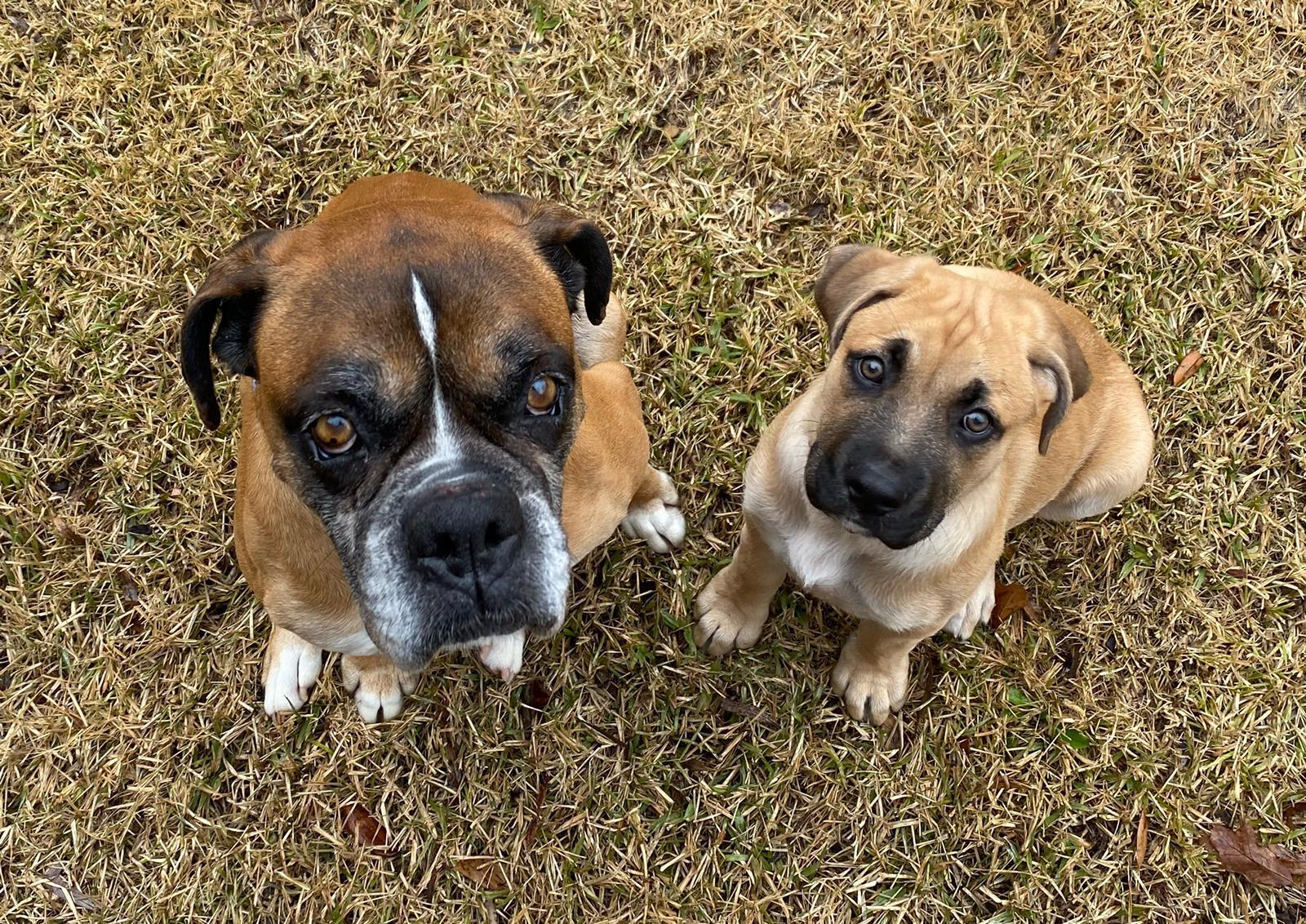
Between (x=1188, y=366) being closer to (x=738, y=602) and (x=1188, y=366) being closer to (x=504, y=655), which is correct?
(x=738, y=602)

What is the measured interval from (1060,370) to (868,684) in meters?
1.83

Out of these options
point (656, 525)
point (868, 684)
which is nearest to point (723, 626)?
point (656, 525)

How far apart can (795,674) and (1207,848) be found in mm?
2159

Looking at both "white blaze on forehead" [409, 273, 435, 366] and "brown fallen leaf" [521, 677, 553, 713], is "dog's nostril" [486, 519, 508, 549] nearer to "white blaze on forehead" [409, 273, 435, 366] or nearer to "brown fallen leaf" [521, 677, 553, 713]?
"white blaze on forehead" [409, 273, 435, 366]

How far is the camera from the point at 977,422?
3.47 metres

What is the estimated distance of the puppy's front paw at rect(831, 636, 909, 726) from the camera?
4.54m

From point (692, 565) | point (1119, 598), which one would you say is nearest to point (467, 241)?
point (692, 565)

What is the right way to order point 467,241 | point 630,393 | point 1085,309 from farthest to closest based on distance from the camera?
point 1085,309
point 630,393
point 467,241

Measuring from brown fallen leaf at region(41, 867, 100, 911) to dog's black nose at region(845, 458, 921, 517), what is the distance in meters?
4.06

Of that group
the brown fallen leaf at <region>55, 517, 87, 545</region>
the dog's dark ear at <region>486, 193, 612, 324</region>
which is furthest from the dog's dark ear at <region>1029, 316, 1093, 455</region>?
the brown fallen leaf at <region>55, 517, 87, 545</region>

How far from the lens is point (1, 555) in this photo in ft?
16.0

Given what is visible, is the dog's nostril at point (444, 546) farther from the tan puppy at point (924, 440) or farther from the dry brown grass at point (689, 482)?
the dry brown grass at point (689, 482)

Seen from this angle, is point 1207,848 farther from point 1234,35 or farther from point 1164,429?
point 1234,35

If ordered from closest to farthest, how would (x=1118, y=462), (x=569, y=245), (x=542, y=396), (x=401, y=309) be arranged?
(x=401, y=309)
(x=542, y=396)
(x=569, y=245)
(x=1118, y=462)
